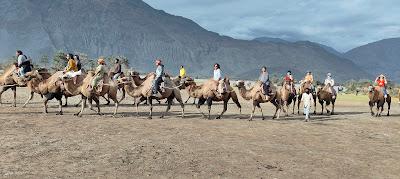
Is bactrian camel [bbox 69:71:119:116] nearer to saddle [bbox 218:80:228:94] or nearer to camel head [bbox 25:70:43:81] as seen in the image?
camel head [bbox 25:70:43:81]

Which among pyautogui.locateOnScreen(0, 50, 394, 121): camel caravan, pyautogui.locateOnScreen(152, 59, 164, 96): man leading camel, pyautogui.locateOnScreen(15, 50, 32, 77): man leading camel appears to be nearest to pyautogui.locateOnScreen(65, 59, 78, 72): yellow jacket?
pyautogui.locateOnScreen(0, 50, 394, 121): camel caravan

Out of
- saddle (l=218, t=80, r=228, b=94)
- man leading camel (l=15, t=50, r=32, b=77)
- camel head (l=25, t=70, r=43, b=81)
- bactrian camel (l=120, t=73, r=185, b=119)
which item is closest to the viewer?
bactrian camel (l=120, t=73, r=185, b=119)

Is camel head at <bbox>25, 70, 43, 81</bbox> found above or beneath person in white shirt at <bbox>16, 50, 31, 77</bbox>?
beneath

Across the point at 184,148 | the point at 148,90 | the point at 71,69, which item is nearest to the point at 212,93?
the point at 148,90

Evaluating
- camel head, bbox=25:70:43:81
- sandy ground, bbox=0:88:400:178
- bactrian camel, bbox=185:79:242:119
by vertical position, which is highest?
camel head, bbox=25:70:43:81

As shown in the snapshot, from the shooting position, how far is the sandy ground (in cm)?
1129

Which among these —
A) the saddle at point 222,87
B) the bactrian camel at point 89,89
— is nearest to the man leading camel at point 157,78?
the bactrian camel at point 89,89

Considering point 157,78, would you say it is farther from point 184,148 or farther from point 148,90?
point 184,148

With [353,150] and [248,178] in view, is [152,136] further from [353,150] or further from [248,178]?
[353,150]

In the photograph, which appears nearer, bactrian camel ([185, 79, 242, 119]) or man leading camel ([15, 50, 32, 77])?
bactrian camel ([185, 79, 242, 119])

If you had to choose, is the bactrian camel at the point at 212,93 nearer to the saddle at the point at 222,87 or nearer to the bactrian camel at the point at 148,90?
the saddle at the point at 222,87

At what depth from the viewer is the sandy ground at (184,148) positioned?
1129 cm

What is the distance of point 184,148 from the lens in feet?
44.3

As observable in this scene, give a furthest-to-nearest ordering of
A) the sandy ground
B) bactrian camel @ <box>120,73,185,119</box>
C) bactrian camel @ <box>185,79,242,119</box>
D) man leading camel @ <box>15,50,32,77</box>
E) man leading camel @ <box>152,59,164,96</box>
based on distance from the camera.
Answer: man leading camel @ <box>15,50,32,77</box>, bactrian camel @ <box>185,79,242,119</box>, bactrian camel @ <box>120,73,185,119</box>, man leading camel @ <box>152,59,164,96</box>, the sandy ground
